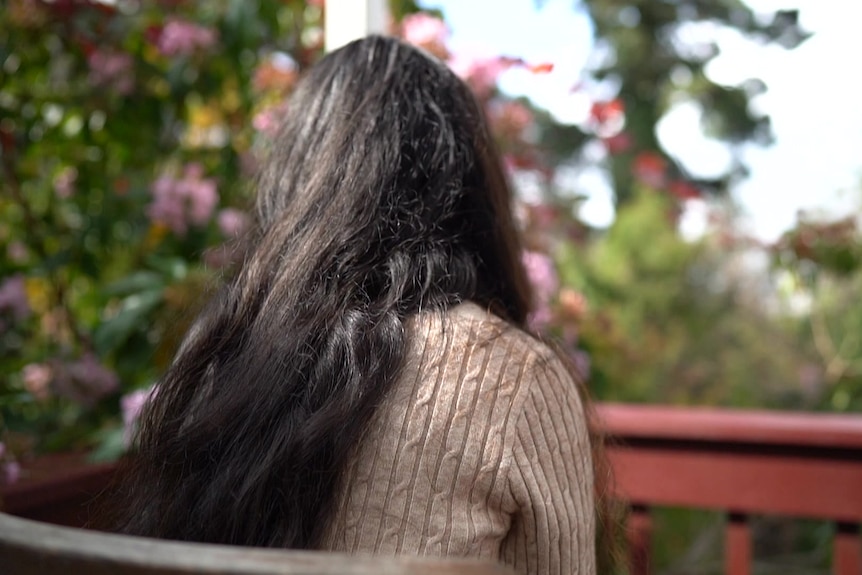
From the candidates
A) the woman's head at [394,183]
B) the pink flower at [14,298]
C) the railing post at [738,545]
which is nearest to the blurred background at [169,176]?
the pink flower at [14,298]

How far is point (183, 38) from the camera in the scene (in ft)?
5.62

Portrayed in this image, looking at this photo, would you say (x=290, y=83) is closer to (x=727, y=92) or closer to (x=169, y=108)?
(x=169, y=108)

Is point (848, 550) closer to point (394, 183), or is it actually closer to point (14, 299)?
point (394, 183)

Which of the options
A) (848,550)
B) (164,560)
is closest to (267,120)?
(848,550)

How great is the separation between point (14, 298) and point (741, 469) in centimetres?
122

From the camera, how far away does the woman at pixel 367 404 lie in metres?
0.76

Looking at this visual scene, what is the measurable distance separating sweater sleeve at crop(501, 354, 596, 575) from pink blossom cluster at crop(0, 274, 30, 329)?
1002 millimetres

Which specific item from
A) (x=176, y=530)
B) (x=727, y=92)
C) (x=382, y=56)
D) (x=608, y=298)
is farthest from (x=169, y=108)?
(x=727, y=92)

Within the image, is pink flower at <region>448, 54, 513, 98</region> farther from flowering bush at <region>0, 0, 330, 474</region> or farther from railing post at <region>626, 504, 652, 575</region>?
railing post at <region>626, 504, 652, 575</region>

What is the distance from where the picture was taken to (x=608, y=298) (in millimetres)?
3455

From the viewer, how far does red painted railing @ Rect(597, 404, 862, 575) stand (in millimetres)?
1445

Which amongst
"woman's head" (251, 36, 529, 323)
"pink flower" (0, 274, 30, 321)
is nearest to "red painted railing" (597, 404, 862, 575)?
"woman's head" (251, 36, 529, 323)

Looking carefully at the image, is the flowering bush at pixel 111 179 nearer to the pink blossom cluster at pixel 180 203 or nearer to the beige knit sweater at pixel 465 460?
the pink blossom cluster at pixel 180 203

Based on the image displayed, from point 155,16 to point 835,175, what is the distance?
4.61 meters
